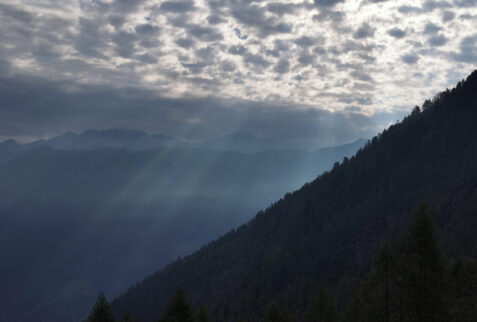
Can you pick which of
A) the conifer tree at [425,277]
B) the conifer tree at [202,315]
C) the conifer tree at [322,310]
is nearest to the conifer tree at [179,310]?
the conifer tree at [202,315]

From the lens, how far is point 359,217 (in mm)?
144625

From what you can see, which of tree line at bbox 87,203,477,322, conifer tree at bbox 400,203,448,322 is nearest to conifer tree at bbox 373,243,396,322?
tree line at bbox 87,203,477,322

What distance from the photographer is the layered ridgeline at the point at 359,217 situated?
373 ft

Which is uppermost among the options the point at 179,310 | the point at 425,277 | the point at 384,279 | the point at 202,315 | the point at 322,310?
the point at 425,277

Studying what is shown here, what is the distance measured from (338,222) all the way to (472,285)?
121 metres

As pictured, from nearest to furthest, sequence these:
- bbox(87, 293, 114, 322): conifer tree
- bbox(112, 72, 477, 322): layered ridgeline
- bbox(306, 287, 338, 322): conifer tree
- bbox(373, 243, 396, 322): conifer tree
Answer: bbox(373, 243, 396, 322): conifer tree, bbox(87, 293, 114, 322): conifer tree, bbox(306, 287, 338, 322): conifer tree, bbox(112, 72, 477, 322): layered ridgeline

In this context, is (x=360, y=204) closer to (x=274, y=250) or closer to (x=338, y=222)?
(x=338, y=222)

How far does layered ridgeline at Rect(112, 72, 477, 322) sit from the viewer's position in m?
114

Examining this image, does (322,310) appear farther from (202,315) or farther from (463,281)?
(463,281)

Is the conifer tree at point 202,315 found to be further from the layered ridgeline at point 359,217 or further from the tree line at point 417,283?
the layered ridgeline at point 359,217

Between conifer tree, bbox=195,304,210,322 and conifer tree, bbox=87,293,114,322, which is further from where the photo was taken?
conifer tree, bbox=195,304,210,322

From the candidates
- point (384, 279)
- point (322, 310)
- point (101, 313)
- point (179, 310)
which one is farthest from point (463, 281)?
point (101, 313)

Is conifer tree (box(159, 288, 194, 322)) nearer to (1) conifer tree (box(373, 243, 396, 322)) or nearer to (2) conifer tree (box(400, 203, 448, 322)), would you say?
(1) conifer tree (box(373, 243, 396, 322))

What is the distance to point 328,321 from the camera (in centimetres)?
4050
